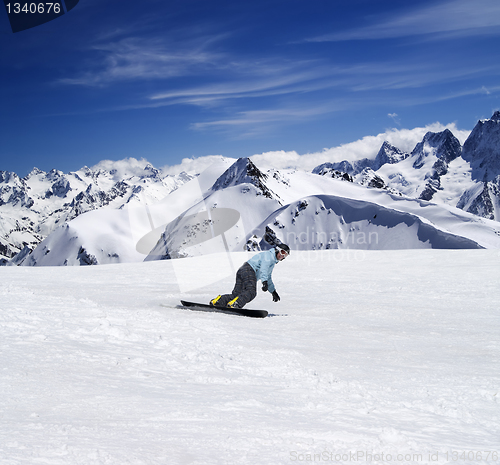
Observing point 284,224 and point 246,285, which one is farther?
point 284,224

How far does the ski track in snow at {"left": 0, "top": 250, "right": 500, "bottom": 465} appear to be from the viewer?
3.09 meters

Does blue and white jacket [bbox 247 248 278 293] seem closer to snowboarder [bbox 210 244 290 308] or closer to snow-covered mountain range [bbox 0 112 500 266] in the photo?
snowboarder [bbox 210 244 290 308]

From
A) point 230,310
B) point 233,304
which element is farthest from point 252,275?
point 230,310

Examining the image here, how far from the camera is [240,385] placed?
15.1 ft

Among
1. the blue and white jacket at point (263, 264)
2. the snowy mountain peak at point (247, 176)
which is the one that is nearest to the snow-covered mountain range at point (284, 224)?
the snowy mountain peak at point (247, 176)

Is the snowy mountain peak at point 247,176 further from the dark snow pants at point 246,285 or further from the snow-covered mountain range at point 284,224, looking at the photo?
the dark snow pants at point 246,285

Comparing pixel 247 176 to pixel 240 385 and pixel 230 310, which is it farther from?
pixel 240 385

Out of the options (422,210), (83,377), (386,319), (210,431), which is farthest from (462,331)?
(422,210)

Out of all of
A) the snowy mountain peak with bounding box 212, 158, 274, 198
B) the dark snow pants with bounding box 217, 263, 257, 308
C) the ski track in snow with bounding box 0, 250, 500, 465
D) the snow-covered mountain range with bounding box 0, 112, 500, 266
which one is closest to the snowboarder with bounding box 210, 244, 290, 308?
the dark snow pants with bounding box 217, 263, 257, 308

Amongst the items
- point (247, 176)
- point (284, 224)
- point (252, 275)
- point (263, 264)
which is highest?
point (247, 176)

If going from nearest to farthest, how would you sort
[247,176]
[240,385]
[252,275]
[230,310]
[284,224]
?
[240,385], [230,310], [252,275], [284,224], [247,176]

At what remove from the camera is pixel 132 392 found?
13.4 ft

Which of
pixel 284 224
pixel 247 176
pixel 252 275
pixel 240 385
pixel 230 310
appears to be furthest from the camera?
pixel 247 176

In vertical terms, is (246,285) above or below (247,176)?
below
